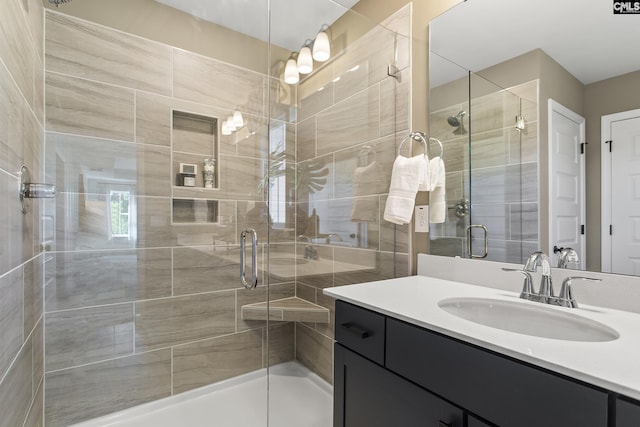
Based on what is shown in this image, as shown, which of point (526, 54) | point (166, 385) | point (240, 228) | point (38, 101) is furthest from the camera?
point (240, 228)

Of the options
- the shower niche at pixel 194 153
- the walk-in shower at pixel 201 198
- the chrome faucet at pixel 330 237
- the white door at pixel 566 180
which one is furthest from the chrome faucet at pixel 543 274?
the shower niche at pixel 194 153

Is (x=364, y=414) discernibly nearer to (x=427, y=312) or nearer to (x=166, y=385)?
(x=427, y=312)

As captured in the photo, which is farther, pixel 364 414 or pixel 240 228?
pixel 240 228

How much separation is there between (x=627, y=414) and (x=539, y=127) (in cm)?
100

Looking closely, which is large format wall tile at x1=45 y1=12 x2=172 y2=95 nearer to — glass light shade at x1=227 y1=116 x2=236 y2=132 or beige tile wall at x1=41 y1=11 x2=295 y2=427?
beige tile wall at x1=41 y1=11 x2=295 y2=427

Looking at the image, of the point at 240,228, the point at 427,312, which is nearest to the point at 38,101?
the point at 240,228

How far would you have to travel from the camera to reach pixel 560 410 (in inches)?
24.8

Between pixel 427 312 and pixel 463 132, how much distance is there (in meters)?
0.95

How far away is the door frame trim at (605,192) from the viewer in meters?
1.05

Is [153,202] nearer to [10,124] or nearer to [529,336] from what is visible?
[10,124]

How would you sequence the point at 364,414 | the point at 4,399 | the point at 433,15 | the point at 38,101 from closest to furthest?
the point at 4,399 < the point at 364,414 < the point at 38,101 < the point at 433,15

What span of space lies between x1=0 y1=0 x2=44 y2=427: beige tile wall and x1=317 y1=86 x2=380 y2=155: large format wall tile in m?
1.32

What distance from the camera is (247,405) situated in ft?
6.26

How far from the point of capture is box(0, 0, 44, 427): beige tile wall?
37.4 inches
